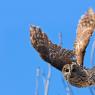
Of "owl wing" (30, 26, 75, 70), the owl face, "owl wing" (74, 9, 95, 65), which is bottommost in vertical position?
the owl face

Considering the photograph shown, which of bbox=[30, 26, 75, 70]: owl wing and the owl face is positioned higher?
bbox=[30, 26, 75, 70]: owl wing

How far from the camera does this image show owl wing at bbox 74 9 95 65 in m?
1.63

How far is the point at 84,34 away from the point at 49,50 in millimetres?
237

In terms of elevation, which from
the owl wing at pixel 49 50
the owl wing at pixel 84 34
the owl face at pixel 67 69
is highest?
the owl wing at pixel 84 34

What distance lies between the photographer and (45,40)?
1.45m

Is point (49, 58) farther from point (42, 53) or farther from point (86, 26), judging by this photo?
point (86, 26)

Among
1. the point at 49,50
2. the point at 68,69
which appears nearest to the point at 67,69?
the point at 68,69

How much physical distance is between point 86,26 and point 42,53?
275 mm

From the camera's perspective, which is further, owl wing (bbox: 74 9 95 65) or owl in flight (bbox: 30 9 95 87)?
owl wing (bbox: 74 9 95 65)

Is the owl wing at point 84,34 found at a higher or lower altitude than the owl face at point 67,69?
higher

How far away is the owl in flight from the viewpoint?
1436mm

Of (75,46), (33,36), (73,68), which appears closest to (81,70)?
(73,68)

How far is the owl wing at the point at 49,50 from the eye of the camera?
1419 millimetres

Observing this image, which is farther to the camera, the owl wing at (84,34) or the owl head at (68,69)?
the owl wing at (84,34)
